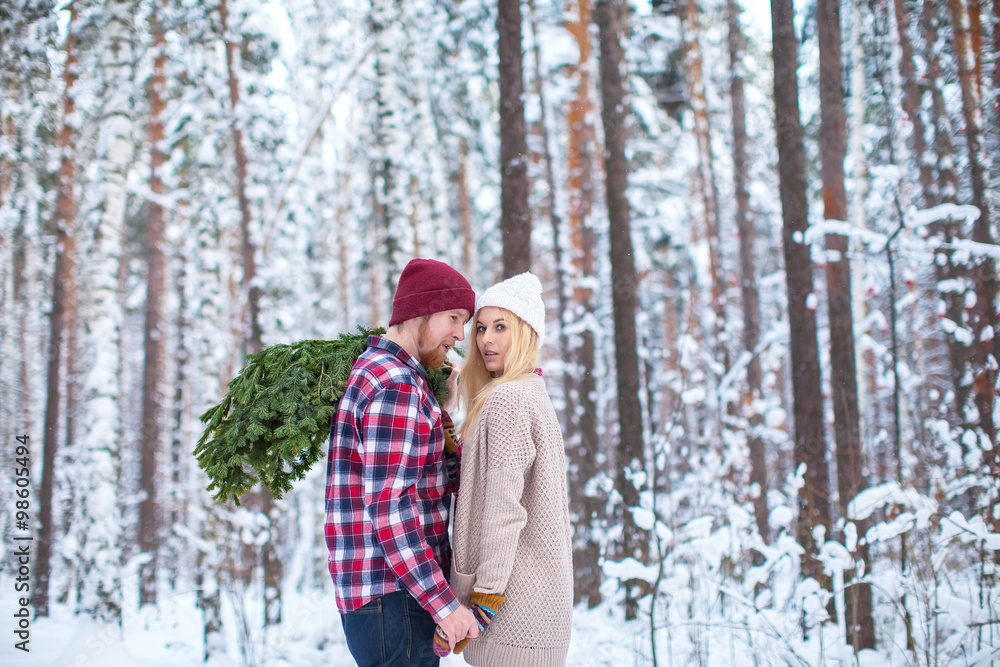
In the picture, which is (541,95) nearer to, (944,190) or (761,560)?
(944,190)

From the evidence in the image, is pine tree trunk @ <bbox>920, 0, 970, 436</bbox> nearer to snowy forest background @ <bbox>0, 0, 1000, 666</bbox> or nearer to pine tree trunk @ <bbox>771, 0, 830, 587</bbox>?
snowy forest background @ <bbox>0, 0, 1000, 666</bbox>

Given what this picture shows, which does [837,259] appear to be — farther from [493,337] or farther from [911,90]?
[493,337]

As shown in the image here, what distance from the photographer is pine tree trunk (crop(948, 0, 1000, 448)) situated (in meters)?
4.35

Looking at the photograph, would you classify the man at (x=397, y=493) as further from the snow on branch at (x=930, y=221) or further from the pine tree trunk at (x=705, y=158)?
the pine tree trunk at (x=705, y=158)

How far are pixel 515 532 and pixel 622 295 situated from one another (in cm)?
429

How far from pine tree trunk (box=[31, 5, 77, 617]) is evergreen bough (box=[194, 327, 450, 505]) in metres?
6.27

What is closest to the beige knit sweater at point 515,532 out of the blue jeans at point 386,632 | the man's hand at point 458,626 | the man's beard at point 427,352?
the man's hand at point 458,626

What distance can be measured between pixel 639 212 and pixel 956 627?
8729 mm

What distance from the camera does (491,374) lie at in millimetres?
2703

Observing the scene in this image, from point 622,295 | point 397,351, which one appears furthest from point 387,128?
point 397,351

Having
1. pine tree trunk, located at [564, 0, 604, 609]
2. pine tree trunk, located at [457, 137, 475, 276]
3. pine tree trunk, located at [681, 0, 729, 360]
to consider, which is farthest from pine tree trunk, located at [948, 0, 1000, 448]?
pine tree trunk, located at [457, 137, 475, 276]

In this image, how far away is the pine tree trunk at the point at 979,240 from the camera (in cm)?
435

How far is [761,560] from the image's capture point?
5898 millimetres

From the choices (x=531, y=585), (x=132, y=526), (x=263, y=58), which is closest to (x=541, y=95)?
(x=263, y=58)
